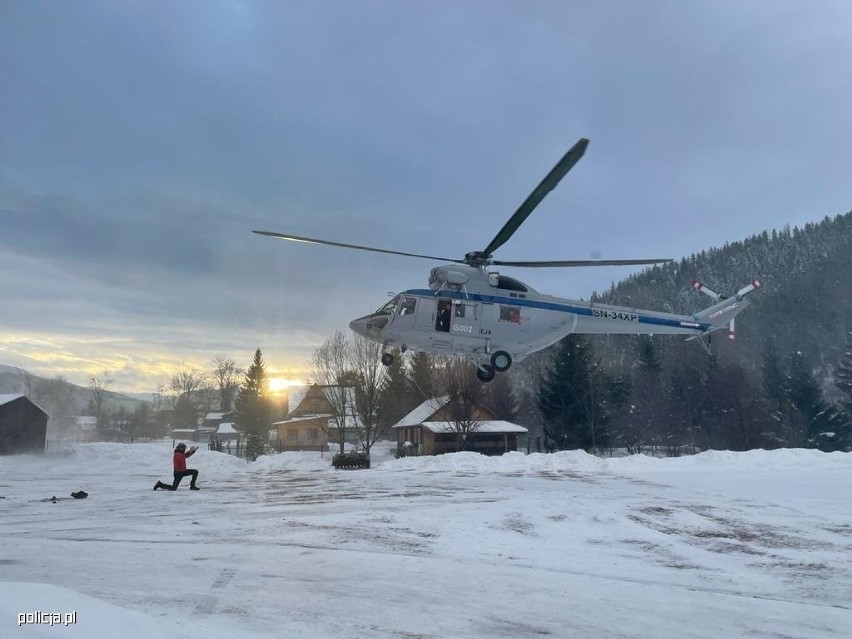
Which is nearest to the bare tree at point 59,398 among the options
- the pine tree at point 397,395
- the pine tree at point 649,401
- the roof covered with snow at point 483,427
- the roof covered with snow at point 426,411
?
the pine tree at point 397,395

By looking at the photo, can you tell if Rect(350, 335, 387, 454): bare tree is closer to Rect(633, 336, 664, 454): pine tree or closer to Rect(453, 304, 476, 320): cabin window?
Rect(453, 304, 476, 320): cabin window

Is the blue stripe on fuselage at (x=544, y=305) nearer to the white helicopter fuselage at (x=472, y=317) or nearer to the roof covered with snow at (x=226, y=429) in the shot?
the white helicopter fuselage at (x=472, y=317)

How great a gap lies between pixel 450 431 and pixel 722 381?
29854mm

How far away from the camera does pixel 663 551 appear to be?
28.2ft

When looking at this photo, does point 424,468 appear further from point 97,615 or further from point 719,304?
point 97,615

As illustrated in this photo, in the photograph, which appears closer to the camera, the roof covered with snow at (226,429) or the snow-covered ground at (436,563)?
the snow-covered ground at (436,563)

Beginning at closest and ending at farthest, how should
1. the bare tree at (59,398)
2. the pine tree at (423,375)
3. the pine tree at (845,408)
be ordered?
1. the pine tree at (845,408)
2. the pine tree at (423,375)
3. the bare tree at (59,398)

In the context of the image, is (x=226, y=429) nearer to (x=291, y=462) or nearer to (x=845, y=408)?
(x=291, y=462)

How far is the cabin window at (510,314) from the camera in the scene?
1648cm

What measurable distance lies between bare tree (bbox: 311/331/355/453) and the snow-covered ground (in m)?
28.6

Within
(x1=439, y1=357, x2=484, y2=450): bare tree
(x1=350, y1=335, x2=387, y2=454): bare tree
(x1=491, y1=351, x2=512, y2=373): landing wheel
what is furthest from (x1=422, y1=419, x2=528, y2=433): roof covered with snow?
(x1=491, y1=351, x2=512, y2=373): landing wheel

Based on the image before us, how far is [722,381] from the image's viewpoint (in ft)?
186

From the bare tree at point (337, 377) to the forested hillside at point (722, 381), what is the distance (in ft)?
59.2

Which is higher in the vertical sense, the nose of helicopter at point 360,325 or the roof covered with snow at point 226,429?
the nose of helicopter at point 360,325
